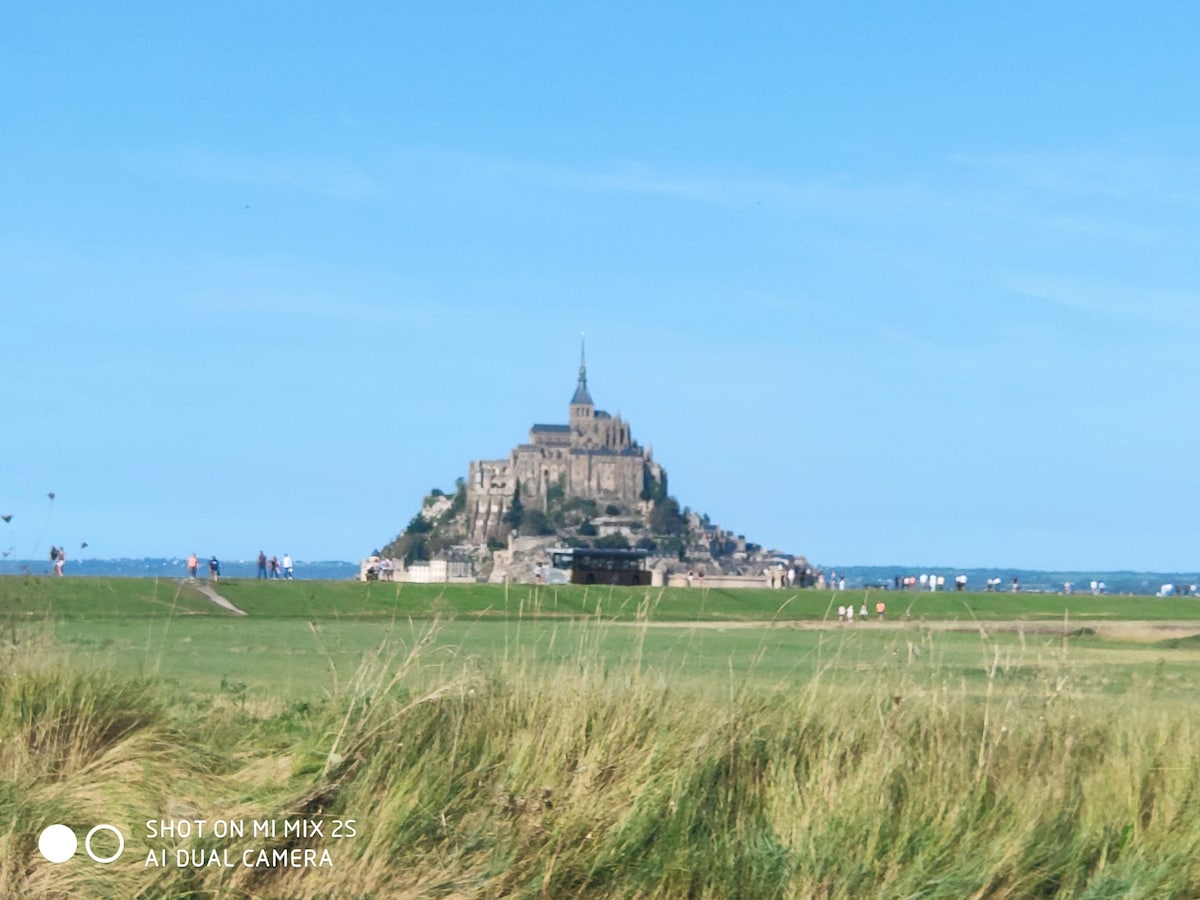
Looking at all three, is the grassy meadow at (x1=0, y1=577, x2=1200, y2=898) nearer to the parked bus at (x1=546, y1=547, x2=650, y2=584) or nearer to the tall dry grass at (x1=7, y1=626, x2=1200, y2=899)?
the tall dry grass at (x1=7, y1=626, x2=1200, y2=899)

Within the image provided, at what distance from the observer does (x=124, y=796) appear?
686cm

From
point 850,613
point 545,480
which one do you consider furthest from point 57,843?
point 545,480

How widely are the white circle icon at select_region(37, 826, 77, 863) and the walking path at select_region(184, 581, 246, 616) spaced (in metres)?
21.8

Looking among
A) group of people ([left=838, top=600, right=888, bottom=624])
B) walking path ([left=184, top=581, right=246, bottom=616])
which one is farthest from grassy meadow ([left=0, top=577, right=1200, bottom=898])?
walking path ([left=184, top=581, right=246, bottom=616])

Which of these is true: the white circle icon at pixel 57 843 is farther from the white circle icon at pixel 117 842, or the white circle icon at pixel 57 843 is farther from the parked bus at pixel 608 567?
the parked bus at pixel 608 567

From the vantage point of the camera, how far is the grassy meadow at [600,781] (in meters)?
6.58

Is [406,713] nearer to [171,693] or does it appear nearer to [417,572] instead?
[171,693]

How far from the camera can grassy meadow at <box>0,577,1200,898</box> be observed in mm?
6582

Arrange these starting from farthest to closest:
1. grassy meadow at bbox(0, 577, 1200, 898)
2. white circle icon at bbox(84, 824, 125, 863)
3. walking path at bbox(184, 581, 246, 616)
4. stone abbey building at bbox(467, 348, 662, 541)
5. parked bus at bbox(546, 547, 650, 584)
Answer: stone abbey building at bbox(467, 348, 662, 541), parked bus at bbox(546, 547, 650, 584), walking path at bbox(184, 581, 246, 616), grassy meadow at bbox(0, 577, 1200, 898), white circle icon at bbox(84, 824, 125, 863)

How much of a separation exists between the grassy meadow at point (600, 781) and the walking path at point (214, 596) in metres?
20.3

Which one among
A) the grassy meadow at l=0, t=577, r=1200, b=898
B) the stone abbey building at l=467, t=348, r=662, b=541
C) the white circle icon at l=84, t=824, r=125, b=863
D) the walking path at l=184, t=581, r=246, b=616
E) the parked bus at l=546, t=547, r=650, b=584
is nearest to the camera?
the white circle icon at l=84, t=824, r=125, b=863

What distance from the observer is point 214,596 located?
30312mm

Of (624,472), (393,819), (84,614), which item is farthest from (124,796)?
(624,472)

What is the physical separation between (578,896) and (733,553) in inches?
7392
